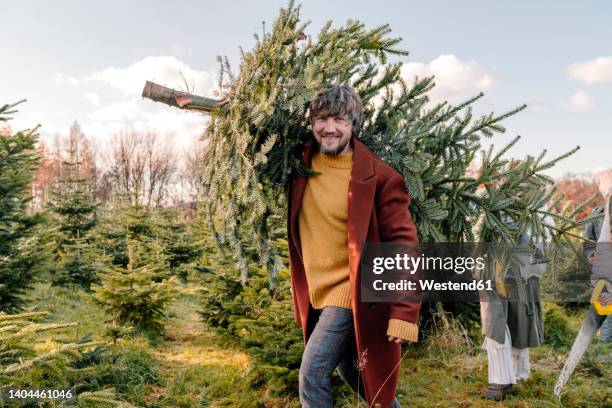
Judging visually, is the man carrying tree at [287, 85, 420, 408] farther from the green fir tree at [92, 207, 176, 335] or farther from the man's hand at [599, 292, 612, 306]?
the green fir tree at [92, 207, 176, 335]

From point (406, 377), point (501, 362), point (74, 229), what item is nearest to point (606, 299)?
point (501, 362)

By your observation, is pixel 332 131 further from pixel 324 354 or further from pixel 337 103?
pixel 324 354

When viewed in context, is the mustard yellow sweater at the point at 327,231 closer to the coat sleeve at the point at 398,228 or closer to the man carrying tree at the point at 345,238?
the man carrying tree at the point at 345,238

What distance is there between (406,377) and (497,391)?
0.87m

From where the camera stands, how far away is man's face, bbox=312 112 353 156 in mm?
2615

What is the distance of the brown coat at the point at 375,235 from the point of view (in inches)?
101

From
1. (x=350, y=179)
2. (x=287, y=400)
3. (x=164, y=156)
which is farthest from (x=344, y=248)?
(x=164, y=156)

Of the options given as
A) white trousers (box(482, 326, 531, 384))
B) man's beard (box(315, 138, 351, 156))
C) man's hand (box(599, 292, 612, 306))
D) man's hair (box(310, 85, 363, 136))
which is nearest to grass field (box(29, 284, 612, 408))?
white trousers (box(482, 326, 531, 384))

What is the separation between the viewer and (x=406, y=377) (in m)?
4.81

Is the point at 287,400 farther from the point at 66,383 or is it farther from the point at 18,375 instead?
the point at 18,375

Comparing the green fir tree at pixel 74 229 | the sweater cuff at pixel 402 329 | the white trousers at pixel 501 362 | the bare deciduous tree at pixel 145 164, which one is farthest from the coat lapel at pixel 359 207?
the bare deciduous tree at pixel 145 164

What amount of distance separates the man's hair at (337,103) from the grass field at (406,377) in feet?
7.60

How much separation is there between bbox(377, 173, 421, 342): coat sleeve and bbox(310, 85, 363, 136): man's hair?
420 mm

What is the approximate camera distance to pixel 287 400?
13.3ft
